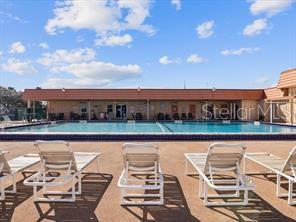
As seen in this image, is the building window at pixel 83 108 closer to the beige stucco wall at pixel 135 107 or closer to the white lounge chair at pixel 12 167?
the beige stucco wall at pixel 135 107

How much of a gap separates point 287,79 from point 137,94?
443 inches

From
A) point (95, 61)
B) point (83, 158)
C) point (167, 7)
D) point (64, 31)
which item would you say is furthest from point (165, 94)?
point (83, 158)

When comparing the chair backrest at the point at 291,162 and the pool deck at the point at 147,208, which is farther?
the chair backrest at the point at 291,162

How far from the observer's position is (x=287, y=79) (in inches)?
862

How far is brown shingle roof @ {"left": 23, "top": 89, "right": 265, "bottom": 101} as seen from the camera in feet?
85.8

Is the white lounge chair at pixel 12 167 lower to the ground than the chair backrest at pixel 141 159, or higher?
lower

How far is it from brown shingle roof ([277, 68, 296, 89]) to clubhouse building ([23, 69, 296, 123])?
3.34 feet

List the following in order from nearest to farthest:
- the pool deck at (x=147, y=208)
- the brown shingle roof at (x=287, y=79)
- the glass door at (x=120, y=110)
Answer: the pool deck at (x=147, y=208) < the brown shingle roof at (x=287, y=79) < the glass door at (x=120, y=110)

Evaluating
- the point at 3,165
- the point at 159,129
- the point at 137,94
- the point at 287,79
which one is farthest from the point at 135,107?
the point at 3,165

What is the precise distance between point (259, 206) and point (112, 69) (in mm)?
26766

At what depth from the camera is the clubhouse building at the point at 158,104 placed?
85.8 feet

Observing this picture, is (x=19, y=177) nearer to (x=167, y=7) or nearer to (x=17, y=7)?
(x=17, y=7)

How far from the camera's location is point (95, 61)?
28.5 m

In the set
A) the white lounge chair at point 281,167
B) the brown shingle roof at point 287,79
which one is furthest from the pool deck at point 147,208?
the brown shingle roof at point 287,79
